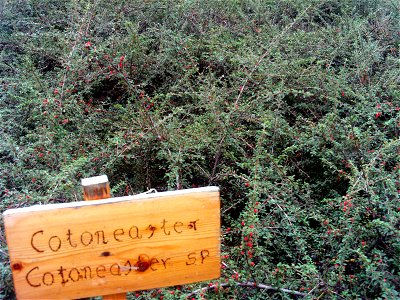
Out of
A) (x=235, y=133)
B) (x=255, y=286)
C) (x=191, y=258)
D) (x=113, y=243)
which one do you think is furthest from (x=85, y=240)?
(x=235, y=133)

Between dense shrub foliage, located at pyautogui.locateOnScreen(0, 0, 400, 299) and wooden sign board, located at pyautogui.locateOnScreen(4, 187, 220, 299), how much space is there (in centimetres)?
42

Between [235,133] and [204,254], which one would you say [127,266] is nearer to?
[204,254]

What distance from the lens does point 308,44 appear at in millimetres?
3180

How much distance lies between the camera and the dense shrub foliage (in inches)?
67.7

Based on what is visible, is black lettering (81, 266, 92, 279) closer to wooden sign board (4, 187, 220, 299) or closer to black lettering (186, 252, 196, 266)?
wooden sign board (4, 187, 220, 299)

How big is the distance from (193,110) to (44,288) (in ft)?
6.02

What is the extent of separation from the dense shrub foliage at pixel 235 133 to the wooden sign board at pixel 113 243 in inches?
16.5

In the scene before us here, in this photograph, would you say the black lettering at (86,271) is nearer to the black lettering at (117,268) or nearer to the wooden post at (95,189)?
the black lettering at (117,268)

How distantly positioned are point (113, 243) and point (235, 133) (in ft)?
4.17

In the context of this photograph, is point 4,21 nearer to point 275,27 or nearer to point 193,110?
point 193,110

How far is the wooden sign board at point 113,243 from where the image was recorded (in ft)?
3.67

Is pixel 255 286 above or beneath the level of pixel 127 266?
beneath

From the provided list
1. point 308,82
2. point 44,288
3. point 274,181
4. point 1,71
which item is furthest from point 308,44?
point 44,288

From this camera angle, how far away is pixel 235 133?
230cm
